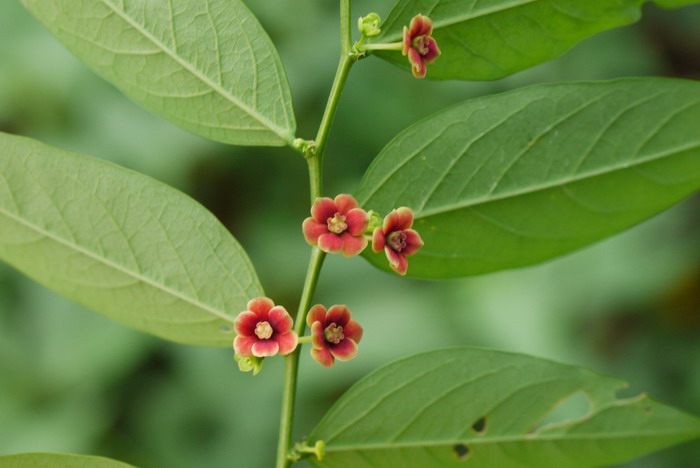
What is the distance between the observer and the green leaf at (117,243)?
2.84 ft

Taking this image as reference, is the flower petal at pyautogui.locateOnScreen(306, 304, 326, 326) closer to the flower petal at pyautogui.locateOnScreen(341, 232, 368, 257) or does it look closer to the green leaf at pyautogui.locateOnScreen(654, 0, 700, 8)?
the flower petal at pyautogui.locateOnScreen(341, 232, 368, 257)

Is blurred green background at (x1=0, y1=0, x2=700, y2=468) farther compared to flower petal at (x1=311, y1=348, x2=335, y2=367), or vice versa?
blurred green background at (x1=0, y1=0, x2=700, y2=468)

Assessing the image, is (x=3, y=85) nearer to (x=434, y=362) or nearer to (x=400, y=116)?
(x=400, y=116)

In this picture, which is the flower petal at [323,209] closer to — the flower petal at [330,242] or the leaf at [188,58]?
the flower petal at [330,242]

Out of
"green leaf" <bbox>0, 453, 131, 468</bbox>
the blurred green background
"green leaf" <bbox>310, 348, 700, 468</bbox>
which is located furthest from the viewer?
the blurred green background

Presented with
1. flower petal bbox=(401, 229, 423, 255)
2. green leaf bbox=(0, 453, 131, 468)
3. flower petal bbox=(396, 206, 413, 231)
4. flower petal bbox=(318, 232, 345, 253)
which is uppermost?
flower petal bbox=(396, 206, 413, 231)

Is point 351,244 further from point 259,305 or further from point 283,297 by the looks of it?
point 283,297

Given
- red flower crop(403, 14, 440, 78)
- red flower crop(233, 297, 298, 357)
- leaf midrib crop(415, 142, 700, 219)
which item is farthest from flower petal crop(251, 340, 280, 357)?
red flower crop(403, 14, 440, 78)

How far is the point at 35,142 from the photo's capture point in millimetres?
852

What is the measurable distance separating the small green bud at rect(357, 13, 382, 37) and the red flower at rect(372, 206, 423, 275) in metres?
0.22

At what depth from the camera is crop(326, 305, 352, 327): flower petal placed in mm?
855

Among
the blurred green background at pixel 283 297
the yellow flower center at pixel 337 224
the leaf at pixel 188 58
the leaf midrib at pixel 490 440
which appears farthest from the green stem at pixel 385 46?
the blurred green background at pixel 283 297

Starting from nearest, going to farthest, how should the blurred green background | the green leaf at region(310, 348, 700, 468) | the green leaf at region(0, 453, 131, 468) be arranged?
the green leaf at region(0, 453, 131, 468), the green leaf at region(310, 348, 700, 468), the blurred green background

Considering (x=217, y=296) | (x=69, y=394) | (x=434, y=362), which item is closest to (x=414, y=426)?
(x=434, y=362)
